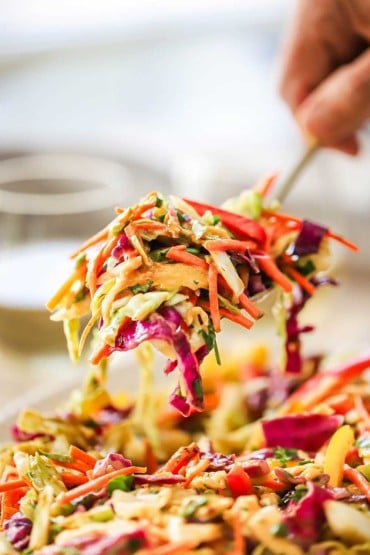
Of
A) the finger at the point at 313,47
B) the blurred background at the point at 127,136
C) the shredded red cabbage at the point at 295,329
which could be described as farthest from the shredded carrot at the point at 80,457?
the finger at the point at 313,47

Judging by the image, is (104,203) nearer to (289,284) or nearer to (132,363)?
(132,363)

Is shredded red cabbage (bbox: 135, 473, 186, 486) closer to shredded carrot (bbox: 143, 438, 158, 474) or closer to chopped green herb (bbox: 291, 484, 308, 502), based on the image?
chopped green herb (bbox: 291, 484, 308, 502)

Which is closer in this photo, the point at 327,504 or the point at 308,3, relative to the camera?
the point at 327,504

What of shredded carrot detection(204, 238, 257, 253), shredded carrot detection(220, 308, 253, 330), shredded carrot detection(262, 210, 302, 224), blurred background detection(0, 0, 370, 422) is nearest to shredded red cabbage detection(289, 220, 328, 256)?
shredded carrot detection(262, 210, 302, 224)

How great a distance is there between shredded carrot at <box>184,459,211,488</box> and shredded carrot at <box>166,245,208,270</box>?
244 millimetres

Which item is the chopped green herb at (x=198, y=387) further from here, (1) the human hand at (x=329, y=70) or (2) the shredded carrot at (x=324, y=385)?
(1) the human hand at (x=329, y=70)

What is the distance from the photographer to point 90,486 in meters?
1.05

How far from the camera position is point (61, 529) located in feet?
3.23

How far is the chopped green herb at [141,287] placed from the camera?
1.08 m

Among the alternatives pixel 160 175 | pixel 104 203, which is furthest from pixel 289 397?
pixel 160 175

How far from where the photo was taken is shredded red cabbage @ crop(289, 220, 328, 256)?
1.36 metres

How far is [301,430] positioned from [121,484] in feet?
1.39

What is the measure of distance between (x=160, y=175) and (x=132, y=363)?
4.32ft

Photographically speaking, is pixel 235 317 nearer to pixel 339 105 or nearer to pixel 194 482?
pixel 194 482
